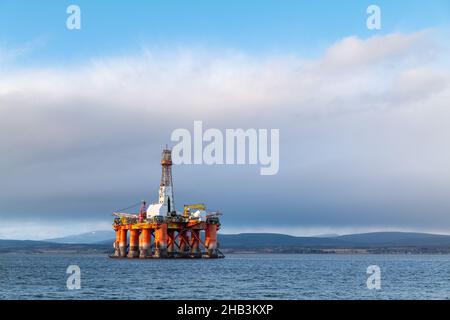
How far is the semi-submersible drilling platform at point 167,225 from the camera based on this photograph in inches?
4894

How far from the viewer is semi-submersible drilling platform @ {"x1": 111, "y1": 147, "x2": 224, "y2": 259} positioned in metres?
124

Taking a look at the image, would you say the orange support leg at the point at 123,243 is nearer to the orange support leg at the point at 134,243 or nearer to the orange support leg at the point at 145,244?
the orange support leg at the point at 134,243

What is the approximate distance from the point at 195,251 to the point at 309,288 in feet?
240

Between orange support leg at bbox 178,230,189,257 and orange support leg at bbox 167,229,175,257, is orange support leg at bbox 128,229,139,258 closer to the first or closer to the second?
orange support leg at bbox 167,229,175,257

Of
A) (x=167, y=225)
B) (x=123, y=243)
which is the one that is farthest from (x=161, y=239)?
(x=123, y=243)

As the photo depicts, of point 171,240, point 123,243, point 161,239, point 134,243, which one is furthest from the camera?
point 123,243

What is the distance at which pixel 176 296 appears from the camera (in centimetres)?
5394

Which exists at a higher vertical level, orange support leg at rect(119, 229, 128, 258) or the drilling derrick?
the drilling derrick

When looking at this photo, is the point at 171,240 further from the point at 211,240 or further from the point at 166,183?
the point at 166,183

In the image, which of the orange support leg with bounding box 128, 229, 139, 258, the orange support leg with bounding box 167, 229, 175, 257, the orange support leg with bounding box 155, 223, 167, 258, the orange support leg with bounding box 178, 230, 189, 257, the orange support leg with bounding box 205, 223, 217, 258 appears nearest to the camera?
the orange support leg with bounding box 155, 223, 167, 258

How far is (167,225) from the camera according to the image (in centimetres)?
12400

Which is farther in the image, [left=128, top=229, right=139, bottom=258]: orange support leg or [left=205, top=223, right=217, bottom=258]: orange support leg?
[left=128, top=229, right=139, bottom=258]: orange support leg

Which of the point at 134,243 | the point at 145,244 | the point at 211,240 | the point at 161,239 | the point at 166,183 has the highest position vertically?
the point at 166,183
